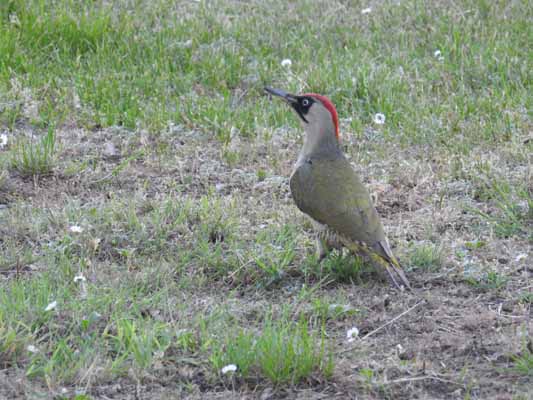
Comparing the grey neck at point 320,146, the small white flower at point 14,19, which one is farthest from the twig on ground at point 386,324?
the small white flower at point 14,19

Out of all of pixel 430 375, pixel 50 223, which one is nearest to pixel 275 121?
pixel 50 223

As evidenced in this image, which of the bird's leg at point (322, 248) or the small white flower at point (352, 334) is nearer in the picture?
the small white flower at point (352, 334)

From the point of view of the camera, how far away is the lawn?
4.43 meters

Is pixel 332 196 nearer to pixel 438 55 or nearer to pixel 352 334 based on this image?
pixel 352 334

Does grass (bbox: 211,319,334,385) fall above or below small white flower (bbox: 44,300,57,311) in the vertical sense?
above

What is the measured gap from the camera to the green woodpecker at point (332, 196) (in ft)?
17.6

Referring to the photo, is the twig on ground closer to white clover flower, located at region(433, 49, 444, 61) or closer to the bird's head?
the bird's head

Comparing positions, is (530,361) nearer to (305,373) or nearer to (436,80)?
(305,373)

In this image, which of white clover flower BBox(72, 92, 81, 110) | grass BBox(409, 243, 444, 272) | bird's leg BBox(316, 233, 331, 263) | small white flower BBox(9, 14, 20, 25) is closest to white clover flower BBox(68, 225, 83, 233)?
bird's leg BBox(316, 233, 331, 263)

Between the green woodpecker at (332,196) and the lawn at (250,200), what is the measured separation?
0.19 metres

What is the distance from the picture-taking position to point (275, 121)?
25.2ft

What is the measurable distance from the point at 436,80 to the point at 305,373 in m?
4.46

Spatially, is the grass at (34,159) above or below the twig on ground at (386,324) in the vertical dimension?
below

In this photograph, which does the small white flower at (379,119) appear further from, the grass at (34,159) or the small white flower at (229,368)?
the small white flower at (229,368)
